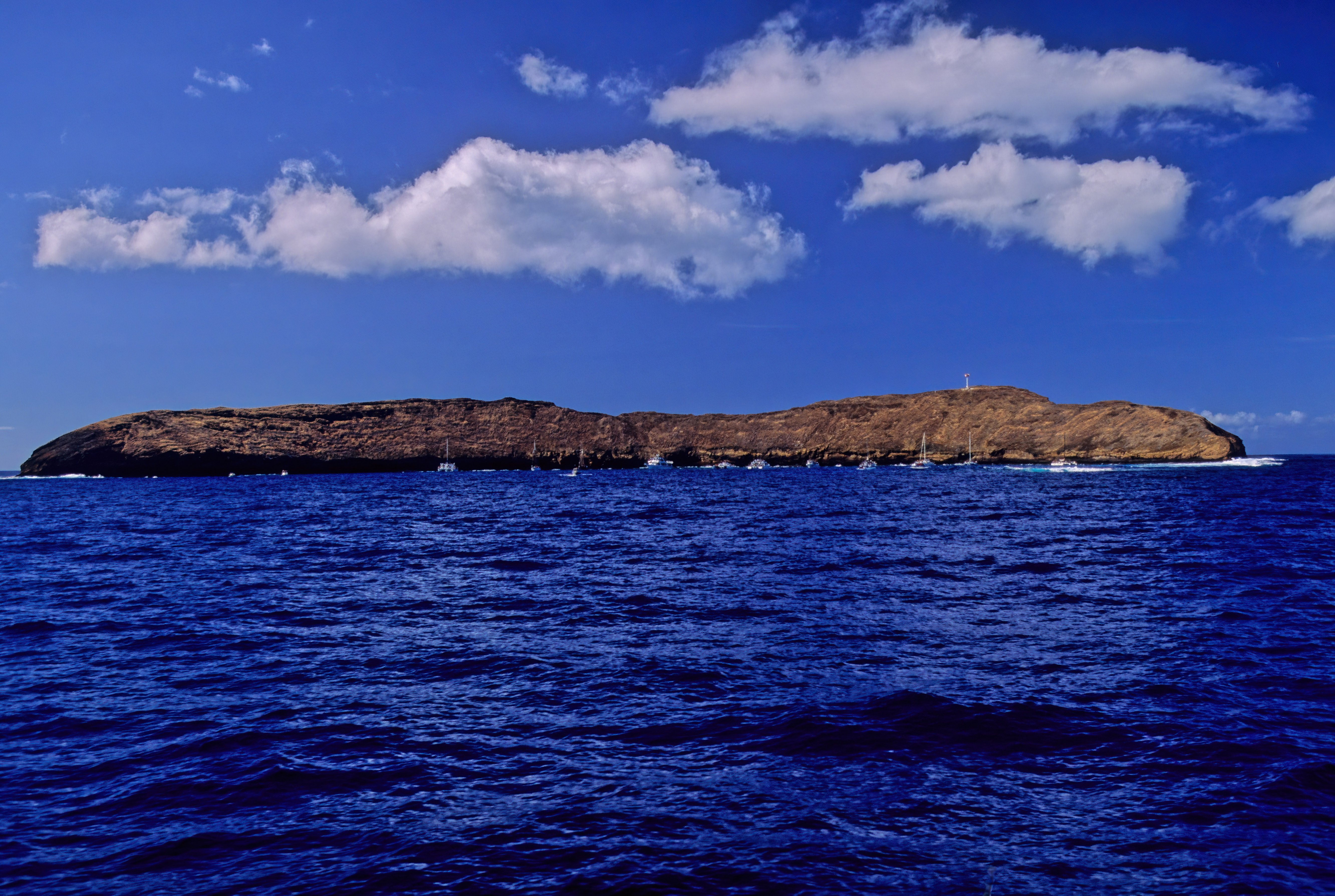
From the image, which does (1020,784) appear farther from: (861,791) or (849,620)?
(849,620)

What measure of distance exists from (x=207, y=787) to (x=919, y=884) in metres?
8.45

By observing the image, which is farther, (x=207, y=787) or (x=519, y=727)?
(x=519, y=727)

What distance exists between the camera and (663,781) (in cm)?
927

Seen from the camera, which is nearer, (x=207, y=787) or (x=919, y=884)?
(x=919, y=884)

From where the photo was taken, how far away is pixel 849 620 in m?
18.5

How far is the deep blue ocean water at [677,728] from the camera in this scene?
7.55 m

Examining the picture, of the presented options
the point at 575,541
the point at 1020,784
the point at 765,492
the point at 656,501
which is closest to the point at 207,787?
the point at 1020,784

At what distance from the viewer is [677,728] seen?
1116 cm

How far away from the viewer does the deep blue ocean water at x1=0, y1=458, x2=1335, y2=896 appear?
7547 millimetres

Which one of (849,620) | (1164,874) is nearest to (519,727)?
(1164,874)

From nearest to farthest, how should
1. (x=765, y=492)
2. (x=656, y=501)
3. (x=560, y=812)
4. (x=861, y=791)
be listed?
(x=560, y=812) → (x=861, y=791) → (x=656, y=501) → (x=765, y=492)

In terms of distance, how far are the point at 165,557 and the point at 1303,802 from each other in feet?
125

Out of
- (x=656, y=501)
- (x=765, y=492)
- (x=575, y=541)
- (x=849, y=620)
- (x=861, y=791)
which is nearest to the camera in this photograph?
(x=861, y=791)

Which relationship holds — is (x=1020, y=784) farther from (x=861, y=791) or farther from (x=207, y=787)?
(x=207, y=787)
